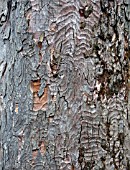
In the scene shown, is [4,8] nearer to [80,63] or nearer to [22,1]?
[22,1]

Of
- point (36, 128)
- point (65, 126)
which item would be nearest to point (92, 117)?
point (65, 126)

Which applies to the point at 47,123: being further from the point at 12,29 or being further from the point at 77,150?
the point at 12,29

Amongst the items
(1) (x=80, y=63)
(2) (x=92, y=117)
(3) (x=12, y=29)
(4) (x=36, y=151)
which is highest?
(3) (x=12, y=29)

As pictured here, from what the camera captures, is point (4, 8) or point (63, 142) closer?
point (63, 142)

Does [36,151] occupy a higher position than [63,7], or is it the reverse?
[63,7]

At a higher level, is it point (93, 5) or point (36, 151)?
point (93, 5)

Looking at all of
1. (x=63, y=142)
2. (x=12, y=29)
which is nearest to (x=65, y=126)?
(x=63, y=142)
